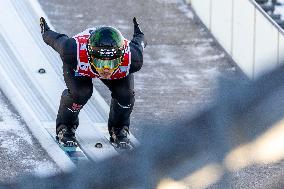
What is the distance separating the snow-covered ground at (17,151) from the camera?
11453mm

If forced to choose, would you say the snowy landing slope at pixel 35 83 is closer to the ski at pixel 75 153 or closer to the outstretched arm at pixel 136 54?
the ski at pixel 75 153

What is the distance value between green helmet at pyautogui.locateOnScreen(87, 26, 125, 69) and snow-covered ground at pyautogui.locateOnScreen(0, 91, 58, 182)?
3.99ft

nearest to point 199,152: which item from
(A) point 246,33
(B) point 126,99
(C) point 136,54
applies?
(B) point 126,99

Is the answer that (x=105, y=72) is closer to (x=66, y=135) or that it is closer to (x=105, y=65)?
(x=105, y=65)

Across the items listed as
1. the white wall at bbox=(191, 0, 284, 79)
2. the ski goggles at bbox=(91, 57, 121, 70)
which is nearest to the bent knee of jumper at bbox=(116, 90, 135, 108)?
the ski goggles at bbox=(91, 57, 121, 70)

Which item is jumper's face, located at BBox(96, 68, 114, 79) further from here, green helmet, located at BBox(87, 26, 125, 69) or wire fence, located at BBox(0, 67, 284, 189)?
wire fence, located at BBox(0, 67, 284, 189)

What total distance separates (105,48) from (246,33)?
12.8ft

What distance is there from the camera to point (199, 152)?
464 inches

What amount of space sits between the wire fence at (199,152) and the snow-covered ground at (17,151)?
268 millimetres

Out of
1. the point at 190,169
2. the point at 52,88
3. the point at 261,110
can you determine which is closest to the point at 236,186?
the point at 190,169

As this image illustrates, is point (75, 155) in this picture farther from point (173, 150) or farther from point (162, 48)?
point (162, 48)

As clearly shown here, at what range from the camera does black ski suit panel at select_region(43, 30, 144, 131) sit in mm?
11375

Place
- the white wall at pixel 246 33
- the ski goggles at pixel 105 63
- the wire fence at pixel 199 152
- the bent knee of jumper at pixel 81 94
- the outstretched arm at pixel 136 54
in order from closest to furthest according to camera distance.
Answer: the wire fence at pixel 199 152 < the ski goggles at pixel 105 63 < the outstretched arm at pixel 136 54 < the bent knee of jumper at pixel 81 94 < the white wall at pixel 246 33

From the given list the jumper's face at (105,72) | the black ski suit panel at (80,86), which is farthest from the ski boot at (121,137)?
the jumper's face at (105,72)
